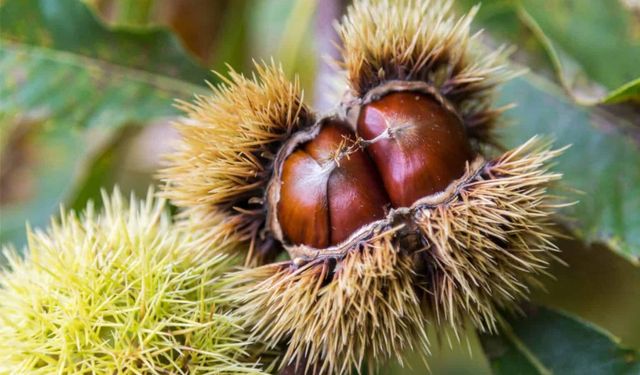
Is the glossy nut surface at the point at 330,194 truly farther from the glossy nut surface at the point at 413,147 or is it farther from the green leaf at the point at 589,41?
the green leaf at the point at 589,41

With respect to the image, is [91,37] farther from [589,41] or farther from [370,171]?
[589,41]

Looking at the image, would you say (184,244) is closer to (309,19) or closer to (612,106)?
(612,106)

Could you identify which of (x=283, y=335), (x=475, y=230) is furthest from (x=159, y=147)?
(x=475, y=230)

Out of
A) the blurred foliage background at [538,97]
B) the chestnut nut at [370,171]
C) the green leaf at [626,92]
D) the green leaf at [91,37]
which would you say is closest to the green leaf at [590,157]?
the blurred foliage background at [538,97]

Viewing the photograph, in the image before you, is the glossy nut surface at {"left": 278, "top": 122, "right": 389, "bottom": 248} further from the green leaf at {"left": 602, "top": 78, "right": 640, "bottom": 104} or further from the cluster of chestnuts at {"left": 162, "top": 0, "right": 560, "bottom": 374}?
the green leaf at {"left": 602, "top": 78, "right": 640, "bottom": 104}

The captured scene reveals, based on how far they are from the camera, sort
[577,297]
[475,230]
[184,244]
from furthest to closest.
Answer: [577,297], [184,244], [475,230]

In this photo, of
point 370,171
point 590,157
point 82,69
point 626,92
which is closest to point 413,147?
point 370,171

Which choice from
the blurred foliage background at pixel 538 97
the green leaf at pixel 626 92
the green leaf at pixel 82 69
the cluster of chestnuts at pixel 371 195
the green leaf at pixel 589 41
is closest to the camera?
the cluster of chestnuts at pixel 371 195
